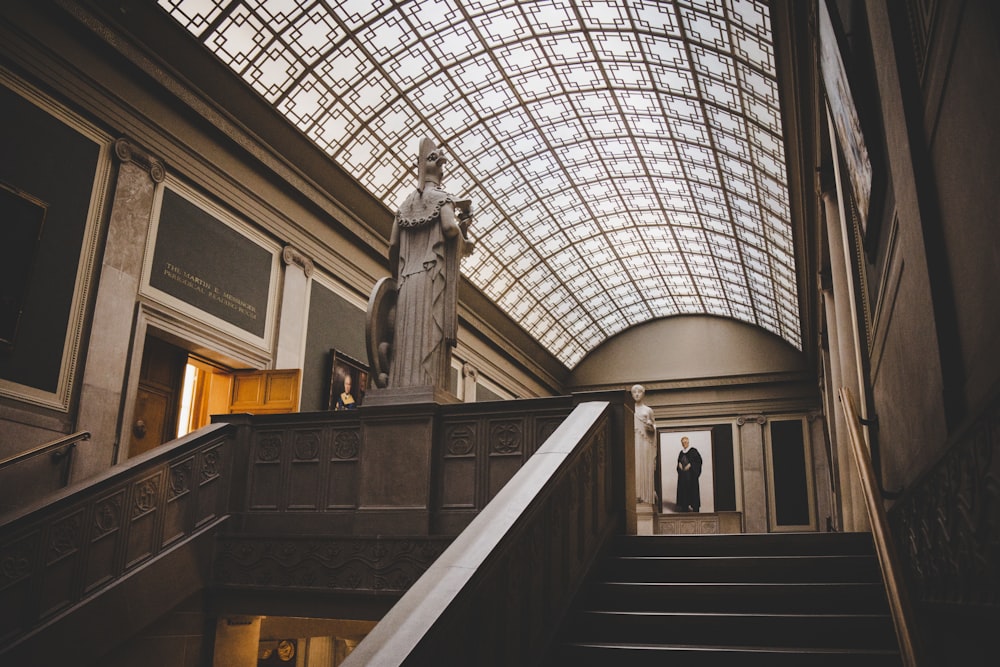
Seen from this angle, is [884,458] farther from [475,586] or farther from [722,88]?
[722,88]

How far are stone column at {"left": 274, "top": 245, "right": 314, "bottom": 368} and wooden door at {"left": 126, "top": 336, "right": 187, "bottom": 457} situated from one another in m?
1.68

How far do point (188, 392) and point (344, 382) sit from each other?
287cm

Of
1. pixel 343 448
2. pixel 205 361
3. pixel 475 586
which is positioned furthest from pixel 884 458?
pixel 205 361

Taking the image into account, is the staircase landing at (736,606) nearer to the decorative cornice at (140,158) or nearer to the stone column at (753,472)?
the decorative cornice at (140,158)

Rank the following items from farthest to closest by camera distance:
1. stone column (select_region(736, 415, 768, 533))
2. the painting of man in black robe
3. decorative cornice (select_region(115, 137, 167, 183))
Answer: the painting of man in black robe
stone column (select_region(736, 415, 768, 533))
decorative cornice (select_region(115, 137, 167, 183))

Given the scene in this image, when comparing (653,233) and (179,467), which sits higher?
(653,233)

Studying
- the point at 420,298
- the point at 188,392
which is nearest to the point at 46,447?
the point at 420,298

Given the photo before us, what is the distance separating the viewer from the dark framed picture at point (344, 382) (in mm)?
14945

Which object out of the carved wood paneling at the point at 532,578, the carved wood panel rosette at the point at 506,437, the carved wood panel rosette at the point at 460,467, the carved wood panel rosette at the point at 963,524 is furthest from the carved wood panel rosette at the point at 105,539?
the carved wood panel rosette at the point at 963,524

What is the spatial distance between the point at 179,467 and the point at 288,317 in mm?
6638

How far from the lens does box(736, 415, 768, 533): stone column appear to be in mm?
25094

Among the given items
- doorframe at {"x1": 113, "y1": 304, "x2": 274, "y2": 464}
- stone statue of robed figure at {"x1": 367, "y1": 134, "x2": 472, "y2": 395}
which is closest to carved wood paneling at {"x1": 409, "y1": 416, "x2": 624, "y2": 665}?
→ stone statue of robed figure at {"x1": 367, "y1": 134, "x2": 472, "y2": 395}

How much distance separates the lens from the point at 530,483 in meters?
4.75

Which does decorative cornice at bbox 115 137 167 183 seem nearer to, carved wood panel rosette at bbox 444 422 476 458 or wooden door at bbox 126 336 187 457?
wooden door at bbox 126 336 187 457
